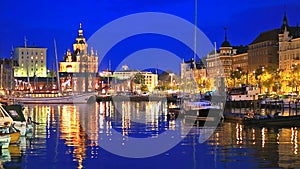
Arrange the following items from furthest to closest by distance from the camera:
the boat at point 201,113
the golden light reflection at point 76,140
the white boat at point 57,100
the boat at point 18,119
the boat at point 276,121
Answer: the white boat at point 57,100 < the boat at point 201,113 < the boat at point 276,121 < the boat at point 18,119 < the golden light reflection at point 76,140

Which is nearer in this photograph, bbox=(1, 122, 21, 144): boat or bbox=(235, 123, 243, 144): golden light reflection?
bbox=(1, 122, 21, 144): boat

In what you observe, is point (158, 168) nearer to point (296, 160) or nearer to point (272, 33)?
point (296, 160)

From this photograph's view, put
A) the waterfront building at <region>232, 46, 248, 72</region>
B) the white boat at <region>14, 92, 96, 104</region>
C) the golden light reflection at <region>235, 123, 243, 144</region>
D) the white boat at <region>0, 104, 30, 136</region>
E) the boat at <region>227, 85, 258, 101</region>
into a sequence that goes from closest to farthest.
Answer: the golden light reflection at <region>235, 123, 243, 144</region>, the white boat at <region>0, 104, 30, 136</region>, the boat at <region>227, 85, 258, 101</region>, the white boat at <region>14, 92, 96, 104</region>, the waterfront building at <region>232, 46, 248, 72</region>

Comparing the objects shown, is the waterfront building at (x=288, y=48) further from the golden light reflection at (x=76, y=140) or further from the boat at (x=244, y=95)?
the golden light reflection at (x=76, y=140)

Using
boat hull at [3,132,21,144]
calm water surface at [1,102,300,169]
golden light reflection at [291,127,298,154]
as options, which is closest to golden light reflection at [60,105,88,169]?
calm water surface at [1,102,300,169]

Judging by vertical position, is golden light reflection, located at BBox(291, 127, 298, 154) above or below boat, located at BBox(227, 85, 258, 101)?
below

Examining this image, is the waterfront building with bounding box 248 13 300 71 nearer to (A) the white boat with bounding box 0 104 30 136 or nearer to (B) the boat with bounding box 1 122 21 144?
(A) the white boat with bounding box 0 104 30 136

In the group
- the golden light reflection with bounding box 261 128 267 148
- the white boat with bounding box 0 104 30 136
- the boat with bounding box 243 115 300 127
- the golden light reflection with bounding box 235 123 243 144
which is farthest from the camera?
the boat with bounding box 243 115 300 127

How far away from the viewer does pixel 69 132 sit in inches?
1761

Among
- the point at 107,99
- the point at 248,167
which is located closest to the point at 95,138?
the point at 248,167

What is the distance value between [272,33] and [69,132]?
406 ft

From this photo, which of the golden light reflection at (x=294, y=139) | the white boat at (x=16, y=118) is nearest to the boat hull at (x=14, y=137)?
the white boat at (x=16, y=118)

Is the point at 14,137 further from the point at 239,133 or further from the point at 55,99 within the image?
the point at 55,99

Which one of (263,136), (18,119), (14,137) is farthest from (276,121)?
(14,137)
